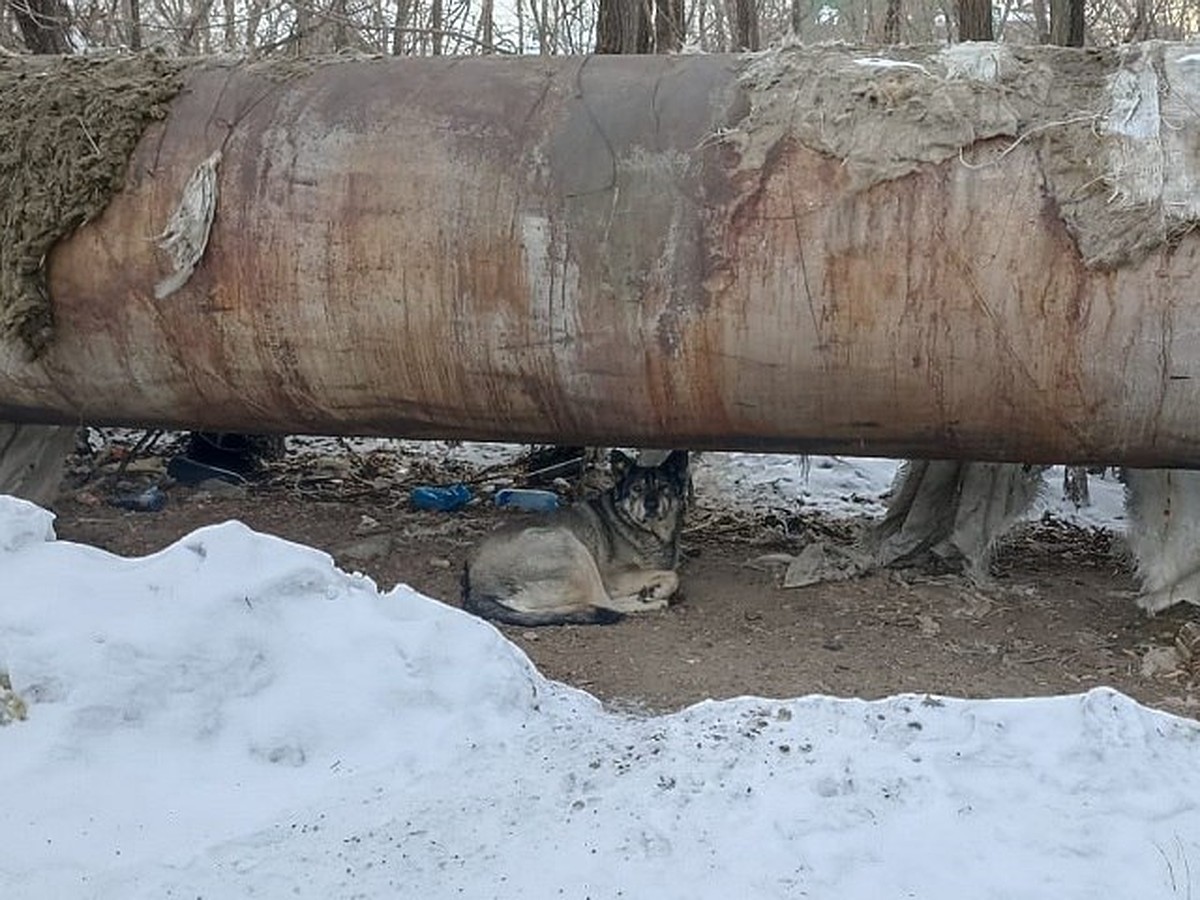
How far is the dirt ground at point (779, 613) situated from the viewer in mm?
4301

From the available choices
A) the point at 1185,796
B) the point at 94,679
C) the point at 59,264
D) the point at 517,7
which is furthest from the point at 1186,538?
the point at 517,7

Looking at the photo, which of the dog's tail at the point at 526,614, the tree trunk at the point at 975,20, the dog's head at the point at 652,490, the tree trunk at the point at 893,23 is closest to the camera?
the dog's tail at the point at 526,614

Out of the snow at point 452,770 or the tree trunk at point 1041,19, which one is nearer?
the snow at point 452,770

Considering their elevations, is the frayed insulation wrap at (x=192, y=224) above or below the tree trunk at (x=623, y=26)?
below

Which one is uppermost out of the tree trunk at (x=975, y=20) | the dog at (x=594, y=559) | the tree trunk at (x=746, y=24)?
the tree trunk at (x=746, y=24)

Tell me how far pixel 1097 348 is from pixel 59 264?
3.75 metres

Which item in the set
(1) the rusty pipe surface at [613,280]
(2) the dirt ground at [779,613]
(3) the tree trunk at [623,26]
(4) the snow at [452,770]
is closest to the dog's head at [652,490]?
(2) the dirt ground at [779,613]

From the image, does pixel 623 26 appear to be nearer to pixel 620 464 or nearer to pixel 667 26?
pixel 667 26

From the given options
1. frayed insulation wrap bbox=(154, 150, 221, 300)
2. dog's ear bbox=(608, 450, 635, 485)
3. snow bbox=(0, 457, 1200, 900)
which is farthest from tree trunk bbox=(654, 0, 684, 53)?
snow bbox=(0, 457, 1200, 900)

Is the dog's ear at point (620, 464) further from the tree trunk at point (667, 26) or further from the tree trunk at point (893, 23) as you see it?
the tree trunk at point (893, 23)

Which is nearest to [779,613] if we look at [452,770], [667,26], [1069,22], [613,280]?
[613,280]

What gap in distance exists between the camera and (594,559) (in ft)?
17.4

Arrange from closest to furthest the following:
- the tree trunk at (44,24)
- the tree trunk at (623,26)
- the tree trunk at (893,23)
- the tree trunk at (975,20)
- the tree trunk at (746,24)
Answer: the tree trunk at (975,20) → the tree trunk at (623,26) → the tree trunk at (44,24) → the tree trunk at (746,24) → the tree trunk at (893,23)

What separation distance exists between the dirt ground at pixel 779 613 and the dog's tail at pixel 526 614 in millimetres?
72
